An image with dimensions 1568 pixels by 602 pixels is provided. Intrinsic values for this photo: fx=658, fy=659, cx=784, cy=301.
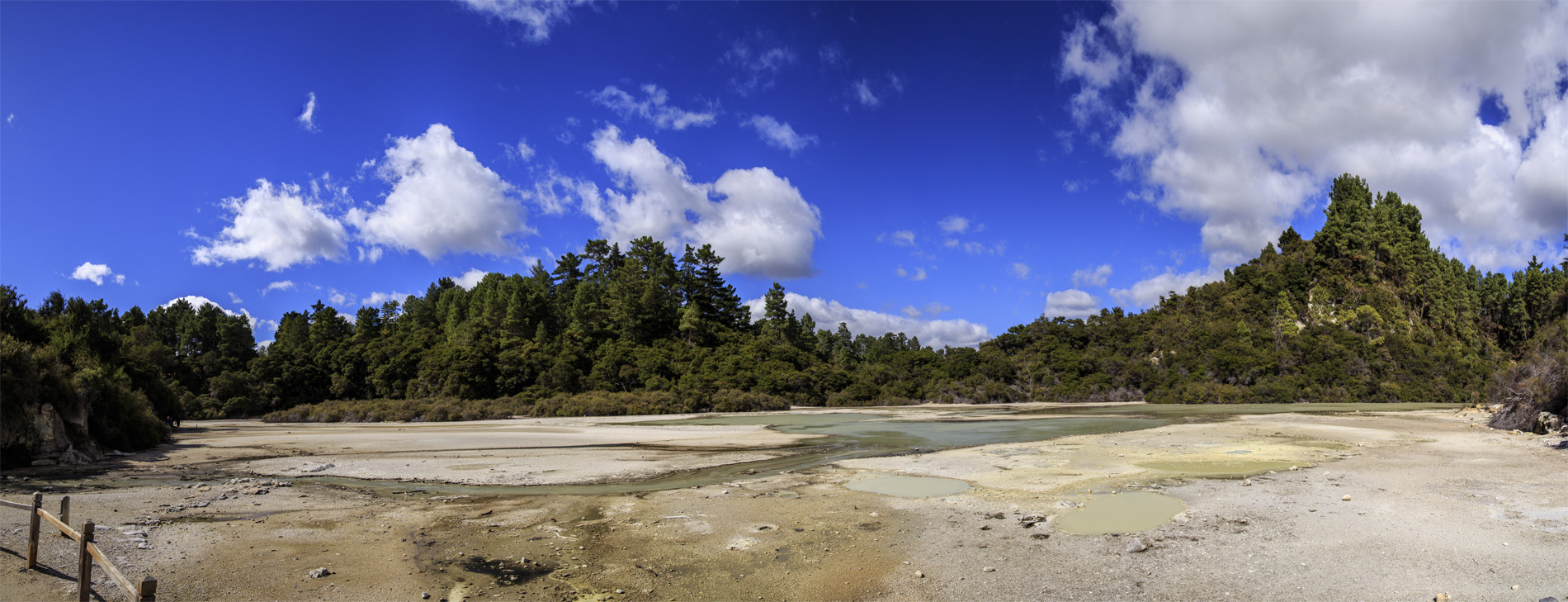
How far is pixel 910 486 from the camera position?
13586mm

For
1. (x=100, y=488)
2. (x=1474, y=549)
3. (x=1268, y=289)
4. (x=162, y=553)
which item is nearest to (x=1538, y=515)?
(x=1474, y=549)

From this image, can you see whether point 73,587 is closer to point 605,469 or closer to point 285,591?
point 285,591

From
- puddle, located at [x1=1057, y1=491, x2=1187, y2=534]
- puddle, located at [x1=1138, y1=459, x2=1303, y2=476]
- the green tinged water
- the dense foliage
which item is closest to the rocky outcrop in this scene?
the dense foliage

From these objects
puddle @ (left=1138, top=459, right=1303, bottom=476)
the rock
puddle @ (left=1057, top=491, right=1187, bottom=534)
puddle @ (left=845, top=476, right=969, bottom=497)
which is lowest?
puddle @ (left=845, top=476, right=969, bottom=497)

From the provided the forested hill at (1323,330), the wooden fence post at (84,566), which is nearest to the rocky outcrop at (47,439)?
the wooden fence post at (84,566)

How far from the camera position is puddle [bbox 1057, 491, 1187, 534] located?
30.5ft

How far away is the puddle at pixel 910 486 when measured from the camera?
12688 millimetres

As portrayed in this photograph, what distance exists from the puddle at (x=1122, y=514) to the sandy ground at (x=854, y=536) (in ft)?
0.92

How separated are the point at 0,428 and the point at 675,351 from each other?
1966 inches

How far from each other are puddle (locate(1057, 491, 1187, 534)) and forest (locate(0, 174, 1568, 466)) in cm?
4161

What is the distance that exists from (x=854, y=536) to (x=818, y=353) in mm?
74950

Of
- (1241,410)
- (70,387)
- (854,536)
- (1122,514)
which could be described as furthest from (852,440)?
(1241,410)

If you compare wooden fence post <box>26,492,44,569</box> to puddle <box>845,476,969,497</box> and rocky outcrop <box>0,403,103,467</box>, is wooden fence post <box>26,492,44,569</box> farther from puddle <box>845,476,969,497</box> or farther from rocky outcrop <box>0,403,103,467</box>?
rocky outcrop <box>0,403,103,467</box>

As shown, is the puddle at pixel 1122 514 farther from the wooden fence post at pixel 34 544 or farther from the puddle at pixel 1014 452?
the wooden fence post at pixel 34 544
